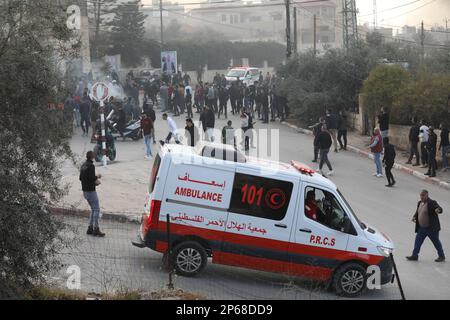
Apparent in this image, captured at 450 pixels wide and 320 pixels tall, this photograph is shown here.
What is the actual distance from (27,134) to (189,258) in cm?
413

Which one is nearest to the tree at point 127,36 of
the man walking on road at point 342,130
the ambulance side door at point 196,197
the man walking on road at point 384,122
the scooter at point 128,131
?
the scooter at point 128,131

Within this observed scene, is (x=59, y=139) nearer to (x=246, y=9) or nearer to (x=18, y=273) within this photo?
(x=18, y=273)

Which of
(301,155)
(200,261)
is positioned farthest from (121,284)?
(301,155)

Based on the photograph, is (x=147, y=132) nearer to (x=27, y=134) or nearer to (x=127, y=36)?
(x=27, y=134)

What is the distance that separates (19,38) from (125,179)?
1122 cm

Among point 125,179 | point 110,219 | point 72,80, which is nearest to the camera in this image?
point 72,80

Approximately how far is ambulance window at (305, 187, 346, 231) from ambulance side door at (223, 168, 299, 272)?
0.31 m

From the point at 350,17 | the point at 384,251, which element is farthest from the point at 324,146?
the point at 350,17

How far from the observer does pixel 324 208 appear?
12.6 meters

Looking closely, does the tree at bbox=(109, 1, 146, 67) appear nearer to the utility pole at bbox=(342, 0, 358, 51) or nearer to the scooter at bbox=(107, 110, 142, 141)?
the utility pole at bbox=(342, 0, 358, 51)

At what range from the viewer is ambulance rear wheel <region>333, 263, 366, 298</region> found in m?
12.4

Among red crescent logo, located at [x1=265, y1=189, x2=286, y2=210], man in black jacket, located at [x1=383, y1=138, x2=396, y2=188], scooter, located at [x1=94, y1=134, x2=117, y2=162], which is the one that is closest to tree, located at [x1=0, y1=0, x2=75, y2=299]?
red crescent logo, located at [x1=265, y1=189, x2=286, y2=210]

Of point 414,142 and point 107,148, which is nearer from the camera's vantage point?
point 107,148

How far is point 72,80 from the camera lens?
33.4ft
